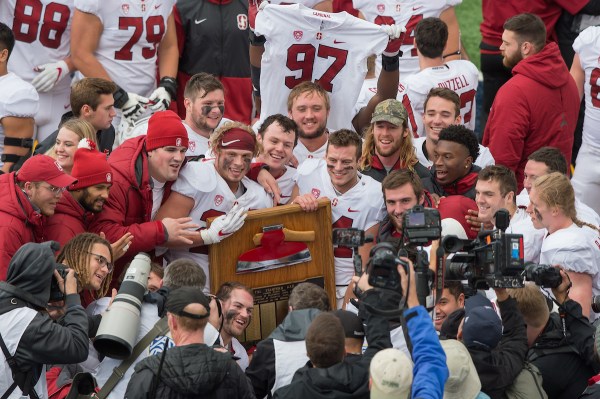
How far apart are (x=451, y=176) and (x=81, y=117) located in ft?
8.14

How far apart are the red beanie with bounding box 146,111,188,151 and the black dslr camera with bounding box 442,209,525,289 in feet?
6.65

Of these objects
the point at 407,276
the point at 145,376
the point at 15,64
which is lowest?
the point at 145,376

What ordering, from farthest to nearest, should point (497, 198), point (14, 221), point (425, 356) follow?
1. point (497, 198)
2. point (14, 221)
3. point (425, 356)

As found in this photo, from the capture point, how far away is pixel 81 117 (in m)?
8.48

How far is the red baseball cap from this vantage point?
23.1 feet

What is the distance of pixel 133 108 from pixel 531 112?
2997mm

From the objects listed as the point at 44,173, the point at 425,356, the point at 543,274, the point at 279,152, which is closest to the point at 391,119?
the point at 279,152

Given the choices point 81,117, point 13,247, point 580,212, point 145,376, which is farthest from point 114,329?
point 580,212

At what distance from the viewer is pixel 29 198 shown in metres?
7.10

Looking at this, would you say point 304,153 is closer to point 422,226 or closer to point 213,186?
point 213,186

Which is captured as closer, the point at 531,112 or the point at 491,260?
the point at 491,260

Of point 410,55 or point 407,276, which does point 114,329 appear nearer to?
point 407,276

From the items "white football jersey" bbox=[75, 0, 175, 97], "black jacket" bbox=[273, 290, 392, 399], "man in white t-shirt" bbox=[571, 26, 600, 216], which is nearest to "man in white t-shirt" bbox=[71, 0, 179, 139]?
"white football jersey" bbox=[75, 0, 175, 97]

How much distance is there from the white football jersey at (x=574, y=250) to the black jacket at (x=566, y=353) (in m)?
0.59
